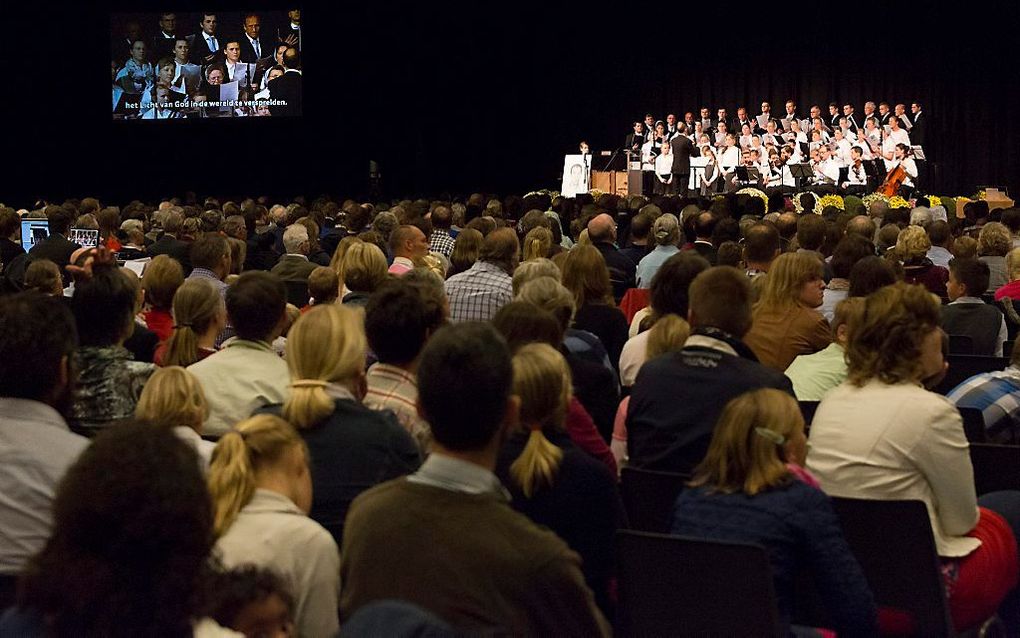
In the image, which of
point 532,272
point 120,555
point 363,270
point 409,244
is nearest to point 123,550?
point 120,555

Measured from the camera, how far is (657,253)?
27.8 feet

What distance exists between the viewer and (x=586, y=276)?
246 inches

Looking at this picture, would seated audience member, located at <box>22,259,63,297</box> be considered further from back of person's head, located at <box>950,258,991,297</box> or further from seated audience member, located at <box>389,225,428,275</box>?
back of person's head, located at <box>950,258,991,297</box>

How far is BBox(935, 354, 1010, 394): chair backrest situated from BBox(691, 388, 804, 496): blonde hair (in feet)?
9.41

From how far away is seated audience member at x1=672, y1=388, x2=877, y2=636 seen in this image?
3.19m

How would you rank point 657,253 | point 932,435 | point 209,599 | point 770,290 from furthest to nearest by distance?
1. point 657,253
2. point 770,290
3. point 932,435
4. point 209,599

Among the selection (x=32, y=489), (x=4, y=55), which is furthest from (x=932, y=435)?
(x=4, y=55)

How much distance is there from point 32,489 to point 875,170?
19.9m

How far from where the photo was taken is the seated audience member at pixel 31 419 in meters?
3.12

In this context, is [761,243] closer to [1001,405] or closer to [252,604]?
[1001,405]

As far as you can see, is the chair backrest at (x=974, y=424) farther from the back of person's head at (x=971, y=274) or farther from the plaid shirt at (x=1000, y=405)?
the back of person's head at (x=971, y=274)

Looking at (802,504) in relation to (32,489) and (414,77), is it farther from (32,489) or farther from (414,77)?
(414,77)

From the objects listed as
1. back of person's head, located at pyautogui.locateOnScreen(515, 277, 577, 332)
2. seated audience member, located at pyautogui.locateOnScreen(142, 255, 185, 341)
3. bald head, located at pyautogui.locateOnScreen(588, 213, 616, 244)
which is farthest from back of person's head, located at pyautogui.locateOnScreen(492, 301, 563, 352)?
bald head, located at pyautogui.locateOnScreen(588, 213, 616, 244)

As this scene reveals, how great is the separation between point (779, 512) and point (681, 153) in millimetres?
19717
